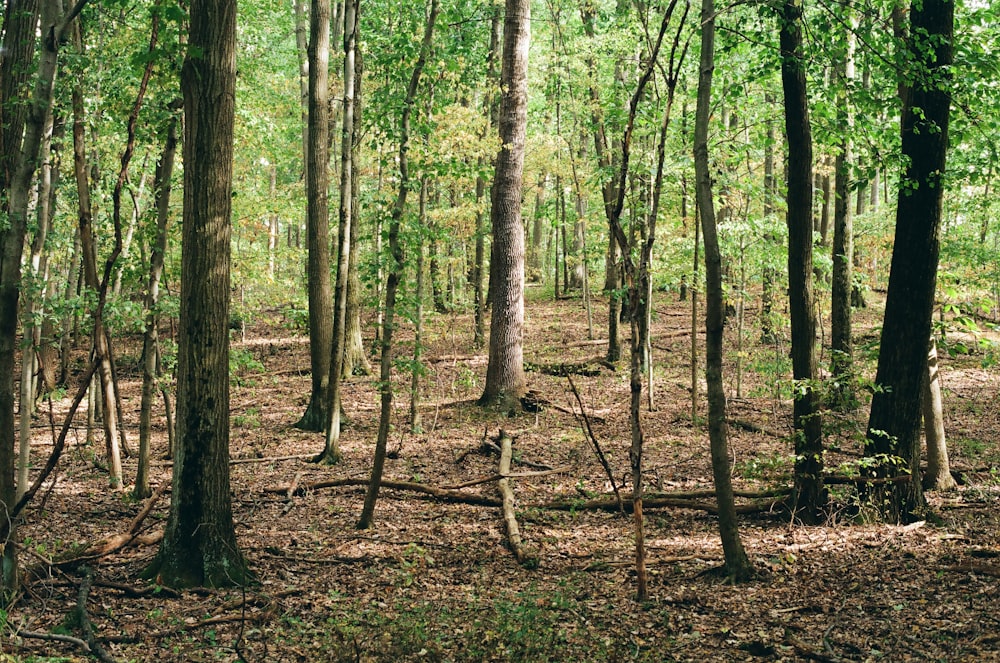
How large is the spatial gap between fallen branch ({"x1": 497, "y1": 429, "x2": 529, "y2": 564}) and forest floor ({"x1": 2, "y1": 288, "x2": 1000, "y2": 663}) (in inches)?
4.6

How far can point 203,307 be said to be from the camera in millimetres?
5742

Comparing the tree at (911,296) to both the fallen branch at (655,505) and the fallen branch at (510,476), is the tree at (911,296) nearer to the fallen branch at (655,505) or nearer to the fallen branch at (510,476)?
the fallen branch at (655,505)

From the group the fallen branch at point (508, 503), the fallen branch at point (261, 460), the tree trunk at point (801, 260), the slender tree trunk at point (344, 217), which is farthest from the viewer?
the fallen branch at point (261, 460)

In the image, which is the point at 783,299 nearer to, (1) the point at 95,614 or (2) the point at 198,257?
(2) the point at 198,257

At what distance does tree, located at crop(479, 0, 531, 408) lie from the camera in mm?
12469

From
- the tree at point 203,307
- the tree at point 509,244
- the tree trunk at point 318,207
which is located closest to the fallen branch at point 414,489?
the tree trunk at point 318,207

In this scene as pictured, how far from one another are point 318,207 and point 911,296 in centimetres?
802

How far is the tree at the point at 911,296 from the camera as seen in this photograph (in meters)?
6.85

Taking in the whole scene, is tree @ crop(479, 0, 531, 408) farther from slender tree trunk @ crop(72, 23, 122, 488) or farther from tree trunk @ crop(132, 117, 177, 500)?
slender tree trunk @ crop(72, 23, 122, 488)

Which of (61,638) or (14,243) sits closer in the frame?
(61,638)

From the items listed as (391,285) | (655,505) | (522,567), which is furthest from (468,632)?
(655,505)

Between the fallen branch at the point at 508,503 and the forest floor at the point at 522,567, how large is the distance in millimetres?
117

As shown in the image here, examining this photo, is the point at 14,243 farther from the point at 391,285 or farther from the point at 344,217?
the point at 344,217

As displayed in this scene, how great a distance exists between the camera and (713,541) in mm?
7352
